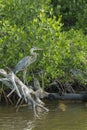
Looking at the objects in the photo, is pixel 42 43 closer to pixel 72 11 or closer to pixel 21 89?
pixel 21 89

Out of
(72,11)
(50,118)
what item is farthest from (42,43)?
(72,11)

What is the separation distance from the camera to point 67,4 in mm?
15352

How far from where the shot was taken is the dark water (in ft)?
29.6

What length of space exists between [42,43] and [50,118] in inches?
88.5

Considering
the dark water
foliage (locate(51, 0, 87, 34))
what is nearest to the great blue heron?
the dark water

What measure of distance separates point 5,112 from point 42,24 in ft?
8.85

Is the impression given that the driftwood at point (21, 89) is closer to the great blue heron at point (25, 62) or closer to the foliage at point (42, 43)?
the great blue heron at point (25, 62)

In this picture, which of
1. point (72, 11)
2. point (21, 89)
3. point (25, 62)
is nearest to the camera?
point (21, 89)

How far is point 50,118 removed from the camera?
9.95 metres

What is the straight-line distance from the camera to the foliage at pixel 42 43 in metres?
11.0

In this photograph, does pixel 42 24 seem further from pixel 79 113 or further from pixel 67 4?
pixel 67 4

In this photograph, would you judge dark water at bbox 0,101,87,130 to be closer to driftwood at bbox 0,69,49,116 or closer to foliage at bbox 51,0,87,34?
driftwood at bbox 0,69,49,116

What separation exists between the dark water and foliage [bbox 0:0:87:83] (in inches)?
37.5

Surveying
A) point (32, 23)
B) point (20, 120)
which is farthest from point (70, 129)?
point (32, 23)
